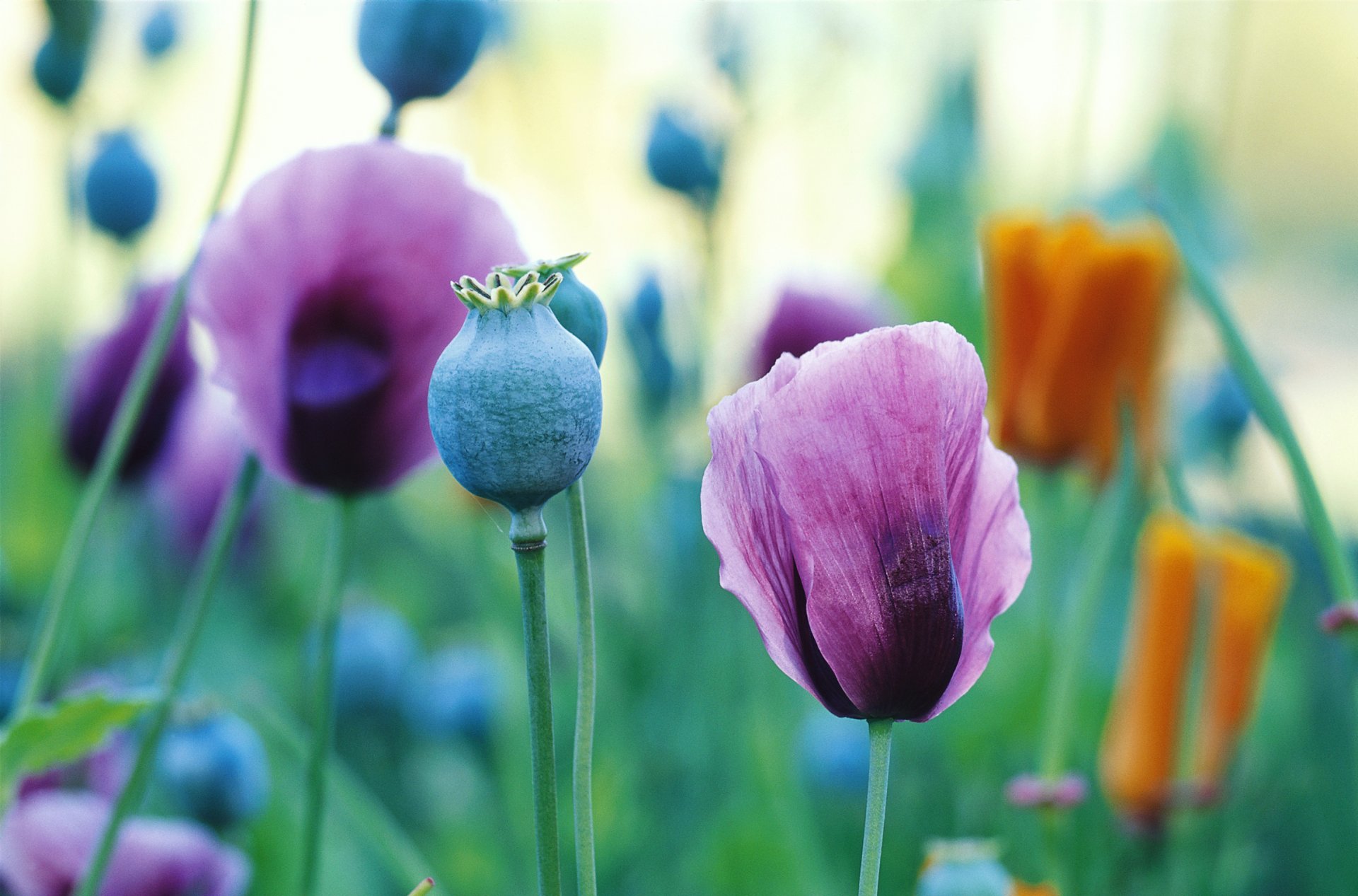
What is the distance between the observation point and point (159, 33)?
0.68m

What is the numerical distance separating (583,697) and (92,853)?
19cm

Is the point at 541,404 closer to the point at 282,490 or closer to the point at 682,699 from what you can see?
the point at 682,699

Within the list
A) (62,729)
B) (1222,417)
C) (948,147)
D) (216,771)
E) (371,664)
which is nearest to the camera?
(62,729)

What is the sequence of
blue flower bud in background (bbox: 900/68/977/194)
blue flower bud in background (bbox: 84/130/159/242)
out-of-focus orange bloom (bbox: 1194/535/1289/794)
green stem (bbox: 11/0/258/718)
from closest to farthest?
1. green stem (bbox: 11/0/258/718)
2. out-of-focus orange bloom (bbox: 1194/535/1289/794)
3. blue flower bud in background (bbox: 84/130/159/242)
4. blue flower bud in background (bbox: 900/68/977/194)

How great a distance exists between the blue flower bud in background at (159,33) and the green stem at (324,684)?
1.65 feet

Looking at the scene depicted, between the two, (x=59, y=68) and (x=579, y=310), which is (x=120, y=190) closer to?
(x=59, y=68)

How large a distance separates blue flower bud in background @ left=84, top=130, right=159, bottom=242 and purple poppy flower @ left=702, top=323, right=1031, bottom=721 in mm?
374

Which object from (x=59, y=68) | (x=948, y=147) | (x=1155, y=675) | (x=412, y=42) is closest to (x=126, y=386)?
(x=59, y=68)

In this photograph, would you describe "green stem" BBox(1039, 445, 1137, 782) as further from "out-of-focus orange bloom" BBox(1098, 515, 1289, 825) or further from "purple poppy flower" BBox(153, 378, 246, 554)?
"purple poppy flower" BBox(153, 378, 246, 554)

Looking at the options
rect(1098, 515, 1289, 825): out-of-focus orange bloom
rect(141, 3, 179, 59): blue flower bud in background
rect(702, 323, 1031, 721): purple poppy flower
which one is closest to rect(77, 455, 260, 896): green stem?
rect(702, 323, 1031, 721): purple poppy flower

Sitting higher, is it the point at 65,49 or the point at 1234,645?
the point at 65,49

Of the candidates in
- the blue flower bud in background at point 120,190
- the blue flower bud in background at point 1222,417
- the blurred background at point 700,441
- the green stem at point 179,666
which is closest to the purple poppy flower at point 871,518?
the green stem at point 179,666

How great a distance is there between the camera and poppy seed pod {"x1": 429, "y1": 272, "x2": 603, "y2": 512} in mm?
147

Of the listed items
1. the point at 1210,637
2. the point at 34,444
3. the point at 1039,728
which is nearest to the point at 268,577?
the point at 34,444
